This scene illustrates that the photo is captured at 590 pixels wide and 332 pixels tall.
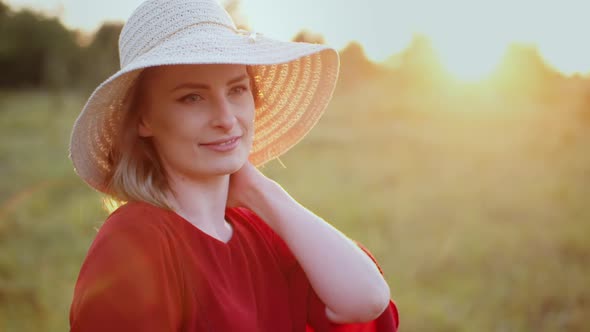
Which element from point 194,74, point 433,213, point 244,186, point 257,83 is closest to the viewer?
point 194,74

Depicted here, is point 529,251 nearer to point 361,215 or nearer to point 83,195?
point 361,215

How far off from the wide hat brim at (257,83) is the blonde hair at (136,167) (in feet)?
0.11

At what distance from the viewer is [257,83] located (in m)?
2.32

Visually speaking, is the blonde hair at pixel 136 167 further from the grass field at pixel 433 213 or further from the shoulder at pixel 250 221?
the grass field at pixel 433 213

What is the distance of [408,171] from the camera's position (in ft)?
27.1

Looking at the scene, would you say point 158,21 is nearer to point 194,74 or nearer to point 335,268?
point 194,74

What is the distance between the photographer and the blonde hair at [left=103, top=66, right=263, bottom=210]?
5.78 ft

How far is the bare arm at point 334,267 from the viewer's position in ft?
5.87

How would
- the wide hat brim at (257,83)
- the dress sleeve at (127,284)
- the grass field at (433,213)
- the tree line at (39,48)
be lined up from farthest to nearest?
the tree line at (39,48) < the grass field at (433,213) < the wide hat brim at (257,83) < the dress sleeve at (127,284)

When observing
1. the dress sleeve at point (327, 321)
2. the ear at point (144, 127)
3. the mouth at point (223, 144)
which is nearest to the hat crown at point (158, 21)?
the ear at point (144, 127)

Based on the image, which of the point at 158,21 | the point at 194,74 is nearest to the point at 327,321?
the point at 194,74

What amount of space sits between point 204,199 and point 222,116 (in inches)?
11.1

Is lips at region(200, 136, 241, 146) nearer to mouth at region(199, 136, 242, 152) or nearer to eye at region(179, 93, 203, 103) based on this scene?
mouth at region(199, 136, 242, 152)

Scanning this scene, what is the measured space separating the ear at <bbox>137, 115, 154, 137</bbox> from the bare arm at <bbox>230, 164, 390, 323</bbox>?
0.45 m
